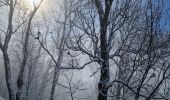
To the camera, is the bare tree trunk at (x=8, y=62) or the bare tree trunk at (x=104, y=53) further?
the bare tree trunk at (x=8, y=62)

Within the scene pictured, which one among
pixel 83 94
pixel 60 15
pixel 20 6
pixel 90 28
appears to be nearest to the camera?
pixel 90 28

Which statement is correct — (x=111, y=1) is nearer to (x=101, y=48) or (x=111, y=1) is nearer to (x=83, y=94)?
(x=101, y=48)

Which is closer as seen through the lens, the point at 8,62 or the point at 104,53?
the point at 104,53

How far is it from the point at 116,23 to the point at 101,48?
0.90 meters

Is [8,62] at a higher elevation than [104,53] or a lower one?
lower

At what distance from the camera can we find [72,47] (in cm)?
863

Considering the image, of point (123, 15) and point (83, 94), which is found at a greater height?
point (123, 15)

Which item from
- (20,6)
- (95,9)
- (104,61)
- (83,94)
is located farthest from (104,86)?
(83,94)

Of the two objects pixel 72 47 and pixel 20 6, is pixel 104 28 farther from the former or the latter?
pixel 20 6

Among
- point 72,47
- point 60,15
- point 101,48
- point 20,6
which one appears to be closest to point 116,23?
point 101,48

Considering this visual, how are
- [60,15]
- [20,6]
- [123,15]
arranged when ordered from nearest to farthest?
[123,15], [20,6], [60,15]

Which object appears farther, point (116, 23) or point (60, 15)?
point (60, 15)

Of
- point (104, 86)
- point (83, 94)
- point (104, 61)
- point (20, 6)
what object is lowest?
point (83, 94)

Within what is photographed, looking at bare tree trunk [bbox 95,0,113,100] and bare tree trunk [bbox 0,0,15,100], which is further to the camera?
bare tree trunk [bbox 0,0,15,100]
